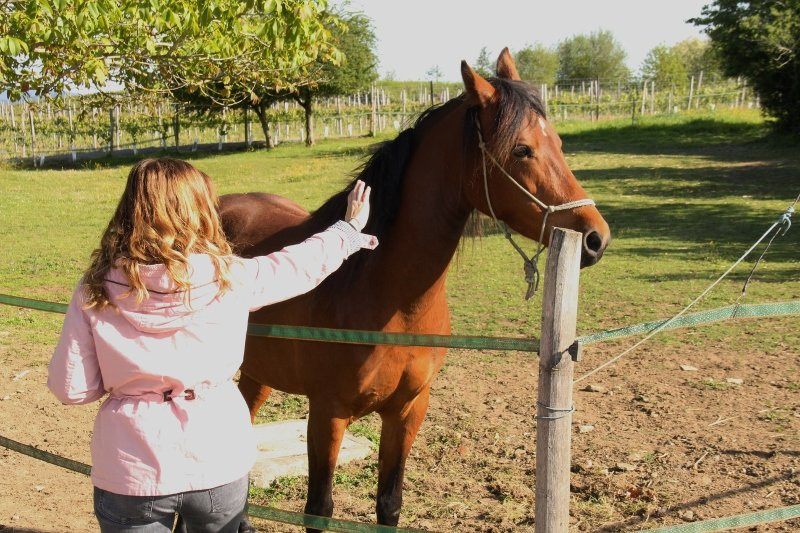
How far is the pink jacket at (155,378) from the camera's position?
85.8 inches

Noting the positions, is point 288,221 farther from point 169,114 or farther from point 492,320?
point 169,114

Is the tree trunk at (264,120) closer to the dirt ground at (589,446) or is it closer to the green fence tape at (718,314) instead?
the dirt ground at (589,446)

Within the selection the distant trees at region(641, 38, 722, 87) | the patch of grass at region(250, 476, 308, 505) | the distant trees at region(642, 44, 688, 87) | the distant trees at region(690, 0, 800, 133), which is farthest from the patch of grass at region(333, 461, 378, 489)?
the distant trees at region(642, 44, 688, 87)

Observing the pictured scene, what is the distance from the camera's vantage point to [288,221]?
471 cm

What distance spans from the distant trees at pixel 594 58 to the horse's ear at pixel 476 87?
2899 inches

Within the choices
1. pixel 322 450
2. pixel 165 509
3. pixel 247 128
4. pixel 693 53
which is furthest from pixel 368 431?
pixel 693 53

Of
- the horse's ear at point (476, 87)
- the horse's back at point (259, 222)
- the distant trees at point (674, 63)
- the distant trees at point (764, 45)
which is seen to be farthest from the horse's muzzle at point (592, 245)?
the distant trees at point (674, 63)

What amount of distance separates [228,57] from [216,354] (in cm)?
581

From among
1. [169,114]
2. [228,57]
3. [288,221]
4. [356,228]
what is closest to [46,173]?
[169,114]

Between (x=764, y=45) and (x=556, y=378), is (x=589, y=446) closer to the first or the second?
(x=556, y=378)

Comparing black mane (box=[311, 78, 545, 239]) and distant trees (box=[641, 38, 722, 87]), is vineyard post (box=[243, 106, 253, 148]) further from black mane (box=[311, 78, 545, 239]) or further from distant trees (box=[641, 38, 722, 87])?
black mane (box=[311, 78, 545, 239])

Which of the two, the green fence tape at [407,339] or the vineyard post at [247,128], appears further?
the vineyard post at [247,128]

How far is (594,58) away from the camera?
76250 mm

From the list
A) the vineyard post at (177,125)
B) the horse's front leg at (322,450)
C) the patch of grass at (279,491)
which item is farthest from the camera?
the vineyard post at (177,125)
